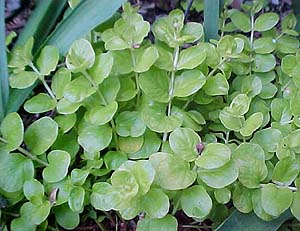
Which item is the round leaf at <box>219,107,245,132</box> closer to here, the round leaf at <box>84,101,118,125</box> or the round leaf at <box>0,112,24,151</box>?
the round leaf at <box>84,101,118,125</box>

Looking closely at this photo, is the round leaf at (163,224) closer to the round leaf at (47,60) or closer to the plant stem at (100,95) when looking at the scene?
the plant stem at (100,95)

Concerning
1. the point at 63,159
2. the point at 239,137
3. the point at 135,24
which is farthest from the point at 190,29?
the point at 63,159

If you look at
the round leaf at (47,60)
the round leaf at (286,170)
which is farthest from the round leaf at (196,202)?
the round leaf at (47,60)

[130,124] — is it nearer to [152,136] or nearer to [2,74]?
[152,136]

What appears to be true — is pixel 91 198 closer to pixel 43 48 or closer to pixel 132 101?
pixel 132 101

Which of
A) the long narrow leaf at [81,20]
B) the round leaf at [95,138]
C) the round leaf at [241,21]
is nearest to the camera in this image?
the round leaf at [95,138]

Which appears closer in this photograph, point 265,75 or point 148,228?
point 148,228

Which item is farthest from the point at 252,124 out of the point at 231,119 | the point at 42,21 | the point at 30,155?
the point at 42,21
